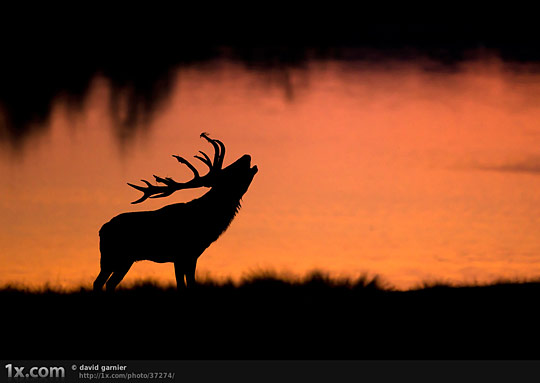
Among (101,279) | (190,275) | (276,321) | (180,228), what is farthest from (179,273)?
(276,321)

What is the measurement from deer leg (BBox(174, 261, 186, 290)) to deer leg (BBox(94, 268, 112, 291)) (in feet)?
3.66

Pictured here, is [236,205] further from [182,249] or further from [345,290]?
[345,290]

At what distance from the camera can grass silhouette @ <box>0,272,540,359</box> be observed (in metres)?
10.4

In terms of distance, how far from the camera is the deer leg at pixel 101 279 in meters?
12.6

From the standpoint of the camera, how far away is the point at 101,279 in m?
12.6

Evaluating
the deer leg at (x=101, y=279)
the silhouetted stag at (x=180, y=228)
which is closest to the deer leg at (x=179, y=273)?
the silhouetted stag at (x=180, y=228)

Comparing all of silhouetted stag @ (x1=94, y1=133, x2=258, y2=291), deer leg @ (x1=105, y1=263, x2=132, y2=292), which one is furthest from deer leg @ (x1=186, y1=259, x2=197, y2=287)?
deer leg @ (x1=105, y1=263, x2=132, y2=292)

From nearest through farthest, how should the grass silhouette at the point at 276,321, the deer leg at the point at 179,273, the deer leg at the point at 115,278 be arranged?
the grass silhouette at the point at 276,321 → the deer leg at the point at 179,273 → the deer leg at the point at 115,278

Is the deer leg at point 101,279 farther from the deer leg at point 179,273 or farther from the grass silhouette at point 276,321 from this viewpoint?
the deer leg at point 179,273

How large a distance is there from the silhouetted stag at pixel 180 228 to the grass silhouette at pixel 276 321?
422 millimetres

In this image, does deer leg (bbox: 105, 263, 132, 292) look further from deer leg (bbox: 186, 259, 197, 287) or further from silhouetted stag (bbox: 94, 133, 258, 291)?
deer leg (bbox: 186, 259, 197, 287)

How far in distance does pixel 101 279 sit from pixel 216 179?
2.14 m

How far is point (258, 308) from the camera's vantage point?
1179 cm
